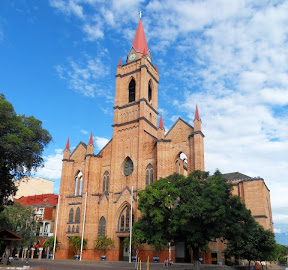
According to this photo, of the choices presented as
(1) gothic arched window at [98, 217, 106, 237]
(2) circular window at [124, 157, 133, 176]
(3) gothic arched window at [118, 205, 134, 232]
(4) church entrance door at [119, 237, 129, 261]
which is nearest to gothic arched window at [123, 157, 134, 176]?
(2) circular window at [124, 157, 133, 176]

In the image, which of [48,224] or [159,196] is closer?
[159,196]

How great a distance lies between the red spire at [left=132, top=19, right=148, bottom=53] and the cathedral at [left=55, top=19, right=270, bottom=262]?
0.22 meters

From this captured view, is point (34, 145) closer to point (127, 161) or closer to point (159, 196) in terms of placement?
point (159, 196)

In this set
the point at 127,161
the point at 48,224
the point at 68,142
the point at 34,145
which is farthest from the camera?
the point at 48,224

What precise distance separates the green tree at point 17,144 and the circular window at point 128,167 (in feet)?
57.0

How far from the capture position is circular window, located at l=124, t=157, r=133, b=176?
4338 centimetres

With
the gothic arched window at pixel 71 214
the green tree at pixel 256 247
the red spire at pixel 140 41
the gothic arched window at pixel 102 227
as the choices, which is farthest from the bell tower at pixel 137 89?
the green tree at pixel 256 247

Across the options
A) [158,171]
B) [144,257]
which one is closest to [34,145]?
[158,171]

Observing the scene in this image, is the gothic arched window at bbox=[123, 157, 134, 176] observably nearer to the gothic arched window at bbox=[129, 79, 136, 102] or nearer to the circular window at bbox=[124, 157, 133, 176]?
the circular window at bbox=[124, 157, 133, 176]

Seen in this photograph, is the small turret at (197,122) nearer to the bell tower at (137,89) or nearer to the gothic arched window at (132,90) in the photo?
the bell tower at (137,89)

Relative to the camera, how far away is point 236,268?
1223 inches

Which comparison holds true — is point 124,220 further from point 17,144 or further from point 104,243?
point 17,144

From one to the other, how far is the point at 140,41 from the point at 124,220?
30.5 m

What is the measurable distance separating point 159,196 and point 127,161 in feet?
63.4
